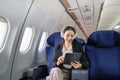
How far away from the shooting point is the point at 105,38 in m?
4.11

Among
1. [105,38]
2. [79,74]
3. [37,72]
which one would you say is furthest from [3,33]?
[105,38]

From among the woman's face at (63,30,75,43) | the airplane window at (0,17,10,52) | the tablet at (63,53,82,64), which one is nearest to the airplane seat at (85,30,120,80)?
the woman's face at (63,30,75,43)

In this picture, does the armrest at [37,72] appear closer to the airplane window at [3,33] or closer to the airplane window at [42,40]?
the airplane window at [3,33]

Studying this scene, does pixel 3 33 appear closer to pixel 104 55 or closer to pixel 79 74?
pixel 79 74

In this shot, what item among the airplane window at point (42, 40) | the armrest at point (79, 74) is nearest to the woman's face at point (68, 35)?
the armrest at point (79, 74)

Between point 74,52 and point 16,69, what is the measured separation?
1289mm

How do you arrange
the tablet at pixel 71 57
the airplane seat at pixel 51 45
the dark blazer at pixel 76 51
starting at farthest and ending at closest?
the airplane seat at pixel 51 45, the dark blazer at pixel 76 51, the tablet at pixel 71 57

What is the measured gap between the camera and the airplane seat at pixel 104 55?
4062 millimetres

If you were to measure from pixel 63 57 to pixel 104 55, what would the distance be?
1.02 metres

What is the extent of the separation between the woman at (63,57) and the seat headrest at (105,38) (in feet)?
1.55

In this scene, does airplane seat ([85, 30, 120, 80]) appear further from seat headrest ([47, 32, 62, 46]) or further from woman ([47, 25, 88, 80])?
seat headrest ([47, 32, 62, 46])

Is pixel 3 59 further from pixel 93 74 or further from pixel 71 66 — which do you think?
pixel 93 74

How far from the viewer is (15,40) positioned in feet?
12.7

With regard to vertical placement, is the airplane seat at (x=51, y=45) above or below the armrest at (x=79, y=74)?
above
